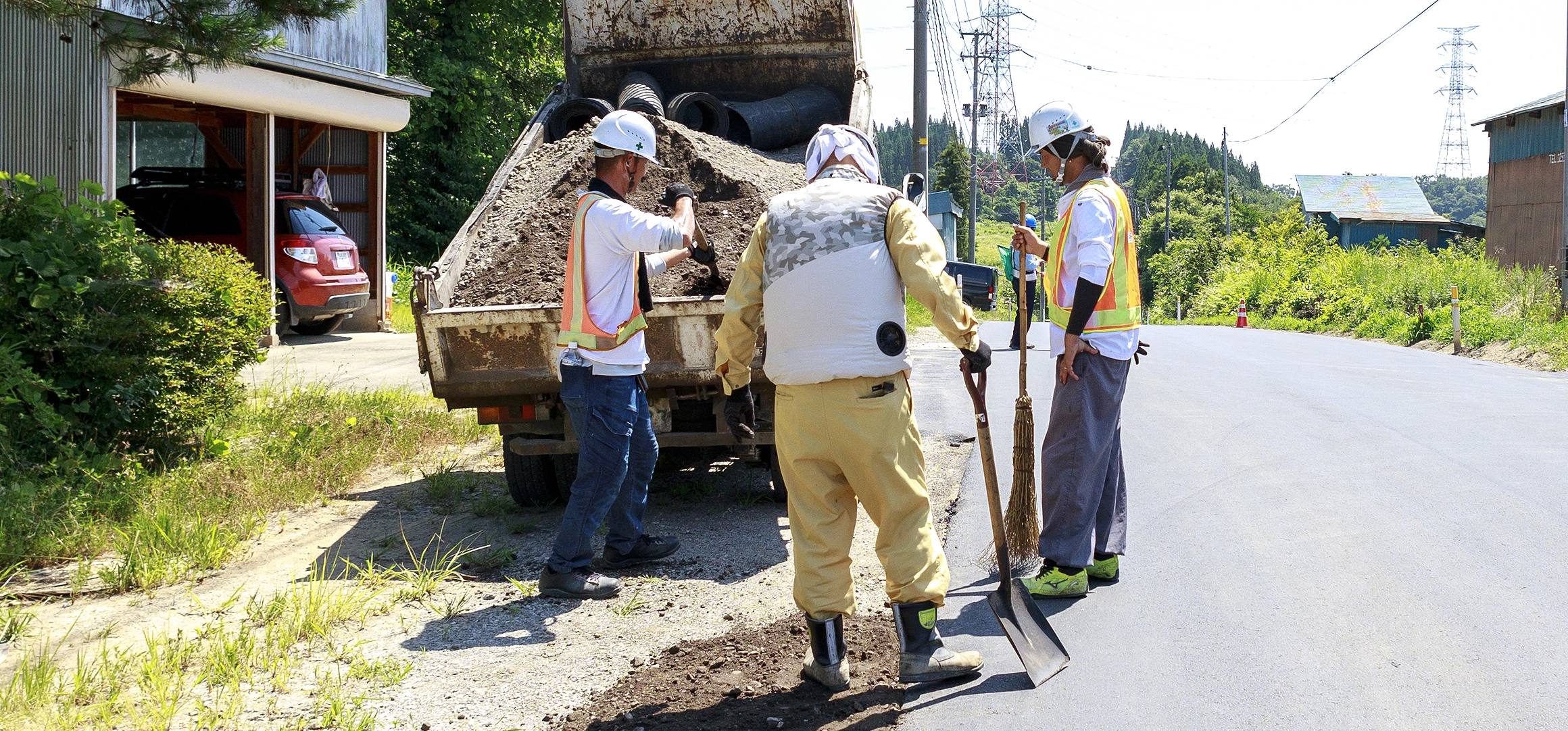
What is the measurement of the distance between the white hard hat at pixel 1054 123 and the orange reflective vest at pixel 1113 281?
230 mm

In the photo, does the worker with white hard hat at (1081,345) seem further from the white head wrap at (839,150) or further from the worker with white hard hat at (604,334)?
the worker with white hard hat at (604,334)

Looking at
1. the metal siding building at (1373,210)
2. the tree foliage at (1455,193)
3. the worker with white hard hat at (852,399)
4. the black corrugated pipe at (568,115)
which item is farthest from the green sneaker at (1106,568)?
the tree foliage at (1455,193)

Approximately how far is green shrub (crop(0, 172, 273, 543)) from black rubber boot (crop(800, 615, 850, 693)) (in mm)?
3983

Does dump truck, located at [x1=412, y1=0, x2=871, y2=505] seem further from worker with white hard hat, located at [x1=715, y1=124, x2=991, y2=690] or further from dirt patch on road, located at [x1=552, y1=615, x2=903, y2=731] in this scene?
dirt patch on road, located at [x1=552, y1=615, x2=903, y2=731]

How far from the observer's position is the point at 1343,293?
83.3 ft

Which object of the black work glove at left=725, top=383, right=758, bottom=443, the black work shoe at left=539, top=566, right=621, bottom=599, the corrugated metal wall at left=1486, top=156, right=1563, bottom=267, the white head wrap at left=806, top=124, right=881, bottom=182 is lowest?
the black work shoe at left=539, top=566, right=621, bottom=599

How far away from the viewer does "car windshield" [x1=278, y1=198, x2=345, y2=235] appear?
13656 millimetres

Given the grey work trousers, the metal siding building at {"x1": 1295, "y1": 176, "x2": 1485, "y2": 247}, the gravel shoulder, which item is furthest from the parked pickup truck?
the metal siding building at {"x1": 1295, "y1": 176, "x2": 1485, "y2": 247}

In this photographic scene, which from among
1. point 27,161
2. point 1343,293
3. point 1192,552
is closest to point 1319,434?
point 1192,552

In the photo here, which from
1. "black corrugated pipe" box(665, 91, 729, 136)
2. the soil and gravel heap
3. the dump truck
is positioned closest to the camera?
the dump truck

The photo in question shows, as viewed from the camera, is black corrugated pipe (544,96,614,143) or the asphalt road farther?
black corrugated pipe (544,96,614,143)

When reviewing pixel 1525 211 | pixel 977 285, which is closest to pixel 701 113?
pixel 977 285

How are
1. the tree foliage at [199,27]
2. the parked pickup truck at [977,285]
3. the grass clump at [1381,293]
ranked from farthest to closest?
the parked pickup truck at [977,285] < the grass clump at [1381,293] < the tree foliage at [199,27]

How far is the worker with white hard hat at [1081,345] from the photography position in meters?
4.82
